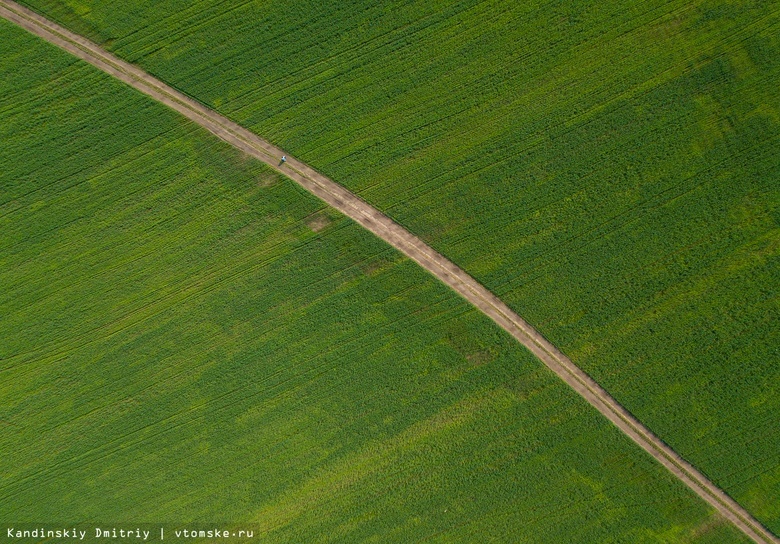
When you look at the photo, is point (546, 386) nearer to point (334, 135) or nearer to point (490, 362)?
point (490, 362)

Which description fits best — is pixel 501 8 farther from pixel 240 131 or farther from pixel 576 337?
pixel 576 337

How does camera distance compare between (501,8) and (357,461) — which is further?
(357,461)

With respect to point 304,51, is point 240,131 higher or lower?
lower

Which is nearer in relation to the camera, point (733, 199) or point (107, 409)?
point (733, 199)

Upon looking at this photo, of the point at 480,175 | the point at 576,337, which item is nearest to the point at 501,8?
the point at 480,175

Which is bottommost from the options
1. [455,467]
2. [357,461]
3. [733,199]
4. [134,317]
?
[455,467]

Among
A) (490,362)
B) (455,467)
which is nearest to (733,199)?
(490,362)
